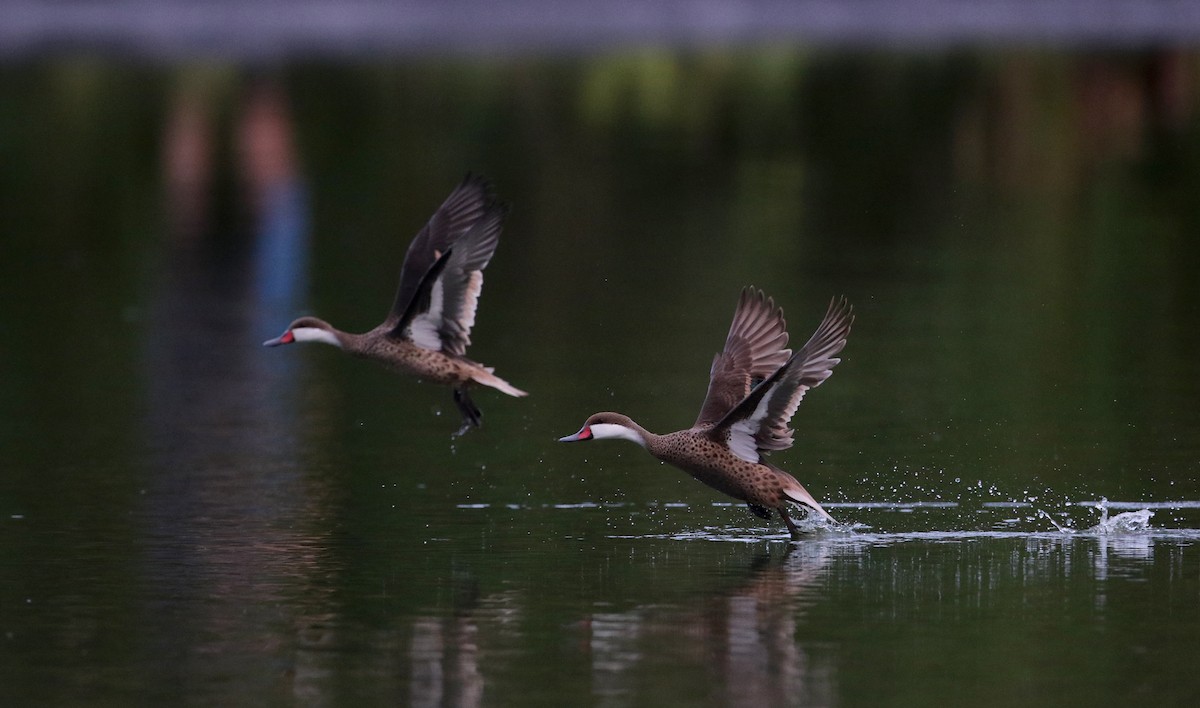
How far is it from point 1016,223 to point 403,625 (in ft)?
71.4

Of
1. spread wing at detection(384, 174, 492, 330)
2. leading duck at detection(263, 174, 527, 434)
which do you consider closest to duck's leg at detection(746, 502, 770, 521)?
leading duck at detection(263, 174, 527, 434)

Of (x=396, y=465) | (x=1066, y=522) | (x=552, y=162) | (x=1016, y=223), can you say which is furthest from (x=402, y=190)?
(x=1066, y=522)

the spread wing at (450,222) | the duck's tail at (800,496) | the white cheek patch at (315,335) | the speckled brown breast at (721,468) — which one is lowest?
the duck's tail at (800,496)

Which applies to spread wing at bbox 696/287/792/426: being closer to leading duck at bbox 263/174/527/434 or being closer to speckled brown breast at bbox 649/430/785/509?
speckled brown breast at bbox 649/430/785/509

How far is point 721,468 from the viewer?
1376 cm

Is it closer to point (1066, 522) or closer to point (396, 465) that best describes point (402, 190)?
point (396, 465)

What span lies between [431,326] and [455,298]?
0.23 meters

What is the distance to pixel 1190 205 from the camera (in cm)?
3341

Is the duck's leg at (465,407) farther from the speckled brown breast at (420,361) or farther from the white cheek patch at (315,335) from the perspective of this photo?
the white cheek patch at (315,335)

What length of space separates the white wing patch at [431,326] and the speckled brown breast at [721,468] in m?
2.54

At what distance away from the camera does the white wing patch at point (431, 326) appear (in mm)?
16062

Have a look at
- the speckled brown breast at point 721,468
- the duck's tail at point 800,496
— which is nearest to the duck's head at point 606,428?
the speckled brown breast at point 721,468

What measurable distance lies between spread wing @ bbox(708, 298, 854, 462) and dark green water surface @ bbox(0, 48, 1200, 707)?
1.78 feet

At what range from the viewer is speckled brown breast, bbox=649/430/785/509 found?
538 inches
